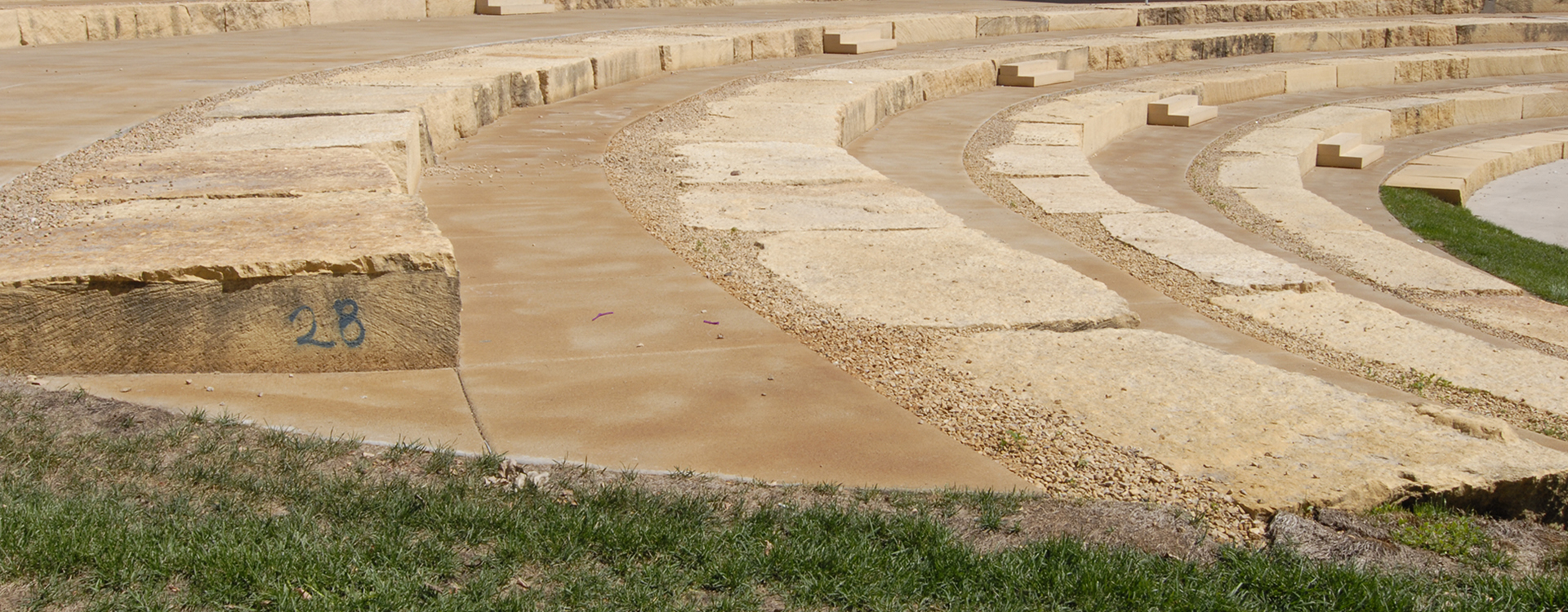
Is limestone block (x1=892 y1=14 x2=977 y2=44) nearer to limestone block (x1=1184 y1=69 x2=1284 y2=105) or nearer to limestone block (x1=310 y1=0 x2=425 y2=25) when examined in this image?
limestone block (x1=1184 y1=69 x2=1284 y2=105)

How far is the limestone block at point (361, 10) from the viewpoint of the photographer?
39.6 ft

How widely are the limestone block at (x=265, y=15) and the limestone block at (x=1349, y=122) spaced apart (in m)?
9.49

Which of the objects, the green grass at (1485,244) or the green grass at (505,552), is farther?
the green grass at (1485,244)

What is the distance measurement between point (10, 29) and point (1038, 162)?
7.99 meters

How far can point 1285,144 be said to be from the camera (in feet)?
35.0

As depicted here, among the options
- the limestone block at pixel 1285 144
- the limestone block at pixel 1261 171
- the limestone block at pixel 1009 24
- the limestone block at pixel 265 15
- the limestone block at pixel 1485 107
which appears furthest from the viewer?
the limestone block at pixel 1009 24

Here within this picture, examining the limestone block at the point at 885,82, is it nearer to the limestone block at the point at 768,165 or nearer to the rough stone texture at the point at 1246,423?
the limestone block at the point at 768,165

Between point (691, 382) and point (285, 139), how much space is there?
119 inches

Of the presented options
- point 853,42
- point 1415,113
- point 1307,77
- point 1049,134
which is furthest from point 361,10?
point 1415,113

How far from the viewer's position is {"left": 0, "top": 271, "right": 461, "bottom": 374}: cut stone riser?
10.3ft

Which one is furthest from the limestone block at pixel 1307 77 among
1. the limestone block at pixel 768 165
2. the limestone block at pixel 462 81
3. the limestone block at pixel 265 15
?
the limestone block at pixel 265 15

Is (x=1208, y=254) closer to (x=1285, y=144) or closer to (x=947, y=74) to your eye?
(x=1285, y=144)

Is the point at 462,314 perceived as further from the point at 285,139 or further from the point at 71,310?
the point at 285,139

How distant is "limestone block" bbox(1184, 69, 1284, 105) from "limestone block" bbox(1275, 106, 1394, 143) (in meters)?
0.86
